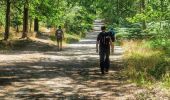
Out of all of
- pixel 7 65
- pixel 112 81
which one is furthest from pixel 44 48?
pixel 112 81

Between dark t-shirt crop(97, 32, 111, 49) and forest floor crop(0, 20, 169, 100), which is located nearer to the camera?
forest floor crop(0, 20, 169, 100)

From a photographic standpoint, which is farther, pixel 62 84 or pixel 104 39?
pixel 104 39

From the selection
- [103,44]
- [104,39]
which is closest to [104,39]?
[104,39]

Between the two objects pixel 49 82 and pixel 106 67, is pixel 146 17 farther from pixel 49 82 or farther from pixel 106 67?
pixel 49 82

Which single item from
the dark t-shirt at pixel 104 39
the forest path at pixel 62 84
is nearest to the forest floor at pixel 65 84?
the forest path at pixel 62 84

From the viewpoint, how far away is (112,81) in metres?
15.1

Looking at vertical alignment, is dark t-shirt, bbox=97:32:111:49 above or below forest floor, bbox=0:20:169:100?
above

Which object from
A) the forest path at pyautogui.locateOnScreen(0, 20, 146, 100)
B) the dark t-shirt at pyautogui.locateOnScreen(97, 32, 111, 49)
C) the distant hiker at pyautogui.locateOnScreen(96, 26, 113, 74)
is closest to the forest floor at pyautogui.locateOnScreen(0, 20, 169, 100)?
the forest path at pyautogui.locateOnScreen(0, 20, 146, 100)

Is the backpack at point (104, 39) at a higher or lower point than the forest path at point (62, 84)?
higher

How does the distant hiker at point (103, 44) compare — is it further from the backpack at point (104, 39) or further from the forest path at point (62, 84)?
the forest path at point (62, 84)

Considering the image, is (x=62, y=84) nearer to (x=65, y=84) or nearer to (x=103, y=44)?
(x=65, y=84)

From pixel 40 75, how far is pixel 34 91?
153 inches

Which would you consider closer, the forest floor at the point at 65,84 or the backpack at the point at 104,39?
the forest floor at the point at 65,84

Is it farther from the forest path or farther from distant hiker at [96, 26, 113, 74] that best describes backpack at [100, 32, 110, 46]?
the forest path
